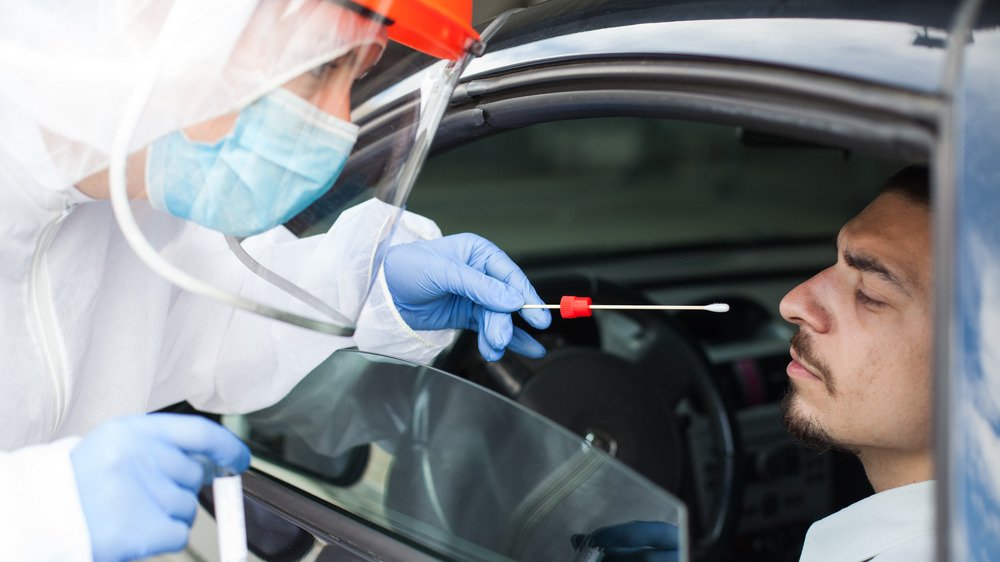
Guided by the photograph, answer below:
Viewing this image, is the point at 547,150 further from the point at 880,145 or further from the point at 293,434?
the point at 880,145

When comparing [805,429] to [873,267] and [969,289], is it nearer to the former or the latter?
[873,267]

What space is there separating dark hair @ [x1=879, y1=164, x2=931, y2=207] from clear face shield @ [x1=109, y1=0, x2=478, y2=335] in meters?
0.74

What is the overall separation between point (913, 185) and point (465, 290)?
0.74 m

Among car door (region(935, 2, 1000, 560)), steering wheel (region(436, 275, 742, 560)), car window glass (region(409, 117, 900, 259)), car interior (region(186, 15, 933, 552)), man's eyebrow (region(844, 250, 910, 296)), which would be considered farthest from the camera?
car window glass (region(409, 117, 900, 259))

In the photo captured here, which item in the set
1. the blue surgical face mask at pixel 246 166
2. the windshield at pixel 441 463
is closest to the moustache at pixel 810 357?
the windshield at pixel 441 463

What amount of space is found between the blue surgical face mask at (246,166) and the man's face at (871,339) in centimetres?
85

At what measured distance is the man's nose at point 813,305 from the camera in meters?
1.49

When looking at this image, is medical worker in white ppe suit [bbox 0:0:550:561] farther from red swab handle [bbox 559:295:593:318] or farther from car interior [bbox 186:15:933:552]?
red swab handle [bbox 559:295:593:318]

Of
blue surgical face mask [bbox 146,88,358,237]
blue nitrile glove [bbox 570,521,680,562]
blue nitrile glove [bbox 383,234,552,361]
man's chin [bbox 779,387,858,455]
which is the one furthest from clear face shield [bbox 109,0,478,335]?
man's chin [bbox 779,387,858,455]

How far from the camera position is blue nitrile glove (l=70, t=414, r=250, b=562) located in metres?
1.02

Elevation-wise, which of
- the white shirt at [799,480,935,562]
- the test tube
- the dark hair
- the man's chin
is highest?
the dark hair

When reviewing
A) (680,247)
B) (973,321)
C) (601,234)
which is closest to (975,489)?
(973,321)

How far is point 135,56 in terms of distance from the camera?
104cm

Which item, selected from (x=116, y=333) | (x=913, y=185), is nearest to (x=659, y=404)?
(x=913, y=185)
